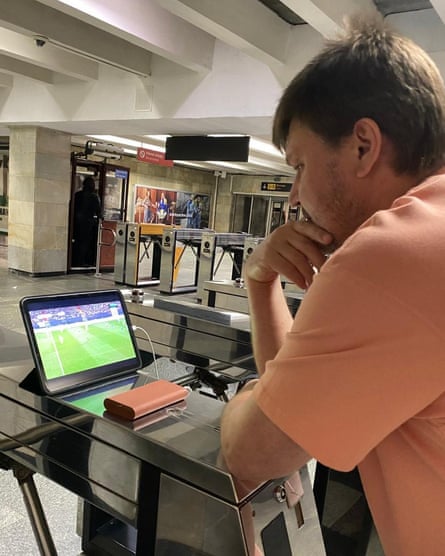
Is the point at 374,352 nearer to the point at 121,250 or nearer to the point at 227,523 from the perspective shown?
the point at 227,523

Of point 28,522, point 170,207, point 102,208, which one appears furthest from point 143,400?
point 170,207

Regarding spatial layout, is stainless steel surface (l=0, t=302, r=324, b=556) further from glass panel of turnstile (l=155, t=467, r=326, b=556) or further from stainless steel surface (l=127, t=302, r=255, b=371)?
stainless steel surface (l=127, t=302, r=255, b=371)

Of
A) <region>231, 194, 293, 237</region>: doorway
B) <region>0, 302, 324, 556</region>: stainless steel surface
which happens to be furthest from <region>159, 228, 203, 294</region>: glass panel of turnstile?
<region>231, 194, 293, 237</region>: doorway

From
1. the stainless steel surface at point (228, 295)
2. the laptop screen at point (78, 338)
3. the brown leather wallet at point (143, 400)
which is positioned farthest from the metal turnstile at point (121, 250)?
the brown leather wallet at point (143, 400)

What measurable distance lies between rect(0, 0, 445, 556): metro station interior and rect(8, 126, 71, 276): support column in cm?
3

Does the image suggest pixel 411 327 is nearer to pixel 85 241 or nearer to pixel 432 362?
pixel 432 362

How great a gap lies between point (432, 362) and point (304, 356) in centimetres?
13

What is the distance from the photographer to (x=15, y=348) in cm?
121

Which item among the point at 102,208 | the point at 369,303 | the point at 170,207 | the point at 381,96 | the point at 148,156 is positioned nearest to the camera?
the point at 369,303

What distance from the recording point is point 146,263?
8938 millimetres

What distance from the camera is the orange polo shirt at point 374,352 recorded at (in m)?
0.46

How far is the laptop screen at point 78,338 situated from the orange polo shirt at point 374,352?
60 cm

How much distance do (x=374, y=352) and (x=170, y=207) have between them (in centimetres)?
1367

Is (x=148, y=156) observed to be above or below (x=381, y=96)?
above
